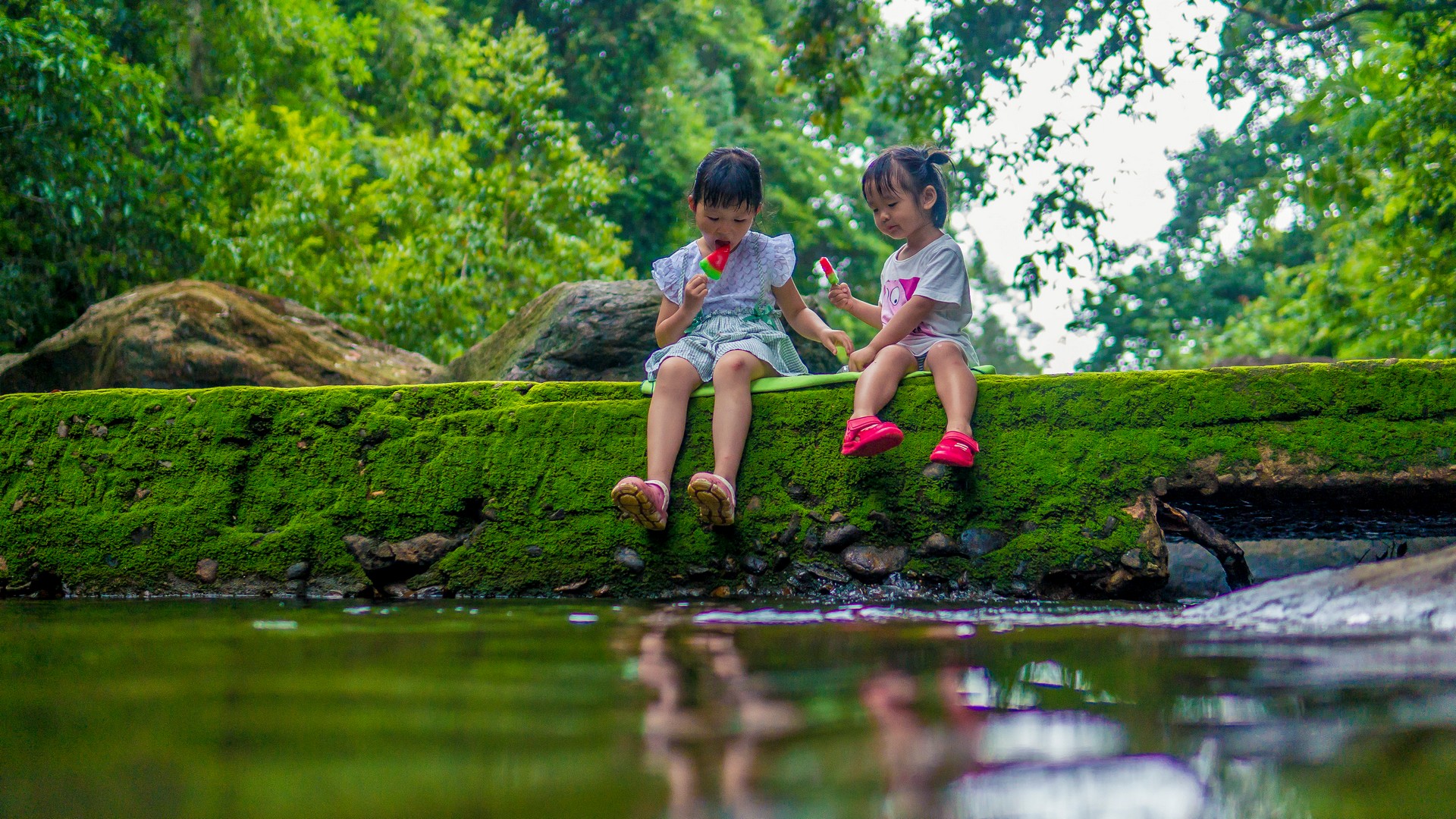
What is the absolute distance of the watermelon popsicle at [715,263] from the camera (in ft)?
13.3


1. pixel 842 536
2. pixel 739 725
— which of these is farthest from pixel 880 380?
A: pixel 739 725

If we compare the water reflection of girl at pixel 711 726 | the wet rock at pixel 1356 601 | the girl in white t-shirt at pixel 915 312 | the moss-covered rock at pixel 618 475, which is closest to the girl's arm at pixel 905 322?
the girl in white t-shirt at pixel 915 312

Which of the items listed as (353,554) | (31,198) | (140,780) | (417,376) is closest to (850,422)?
(353,554)

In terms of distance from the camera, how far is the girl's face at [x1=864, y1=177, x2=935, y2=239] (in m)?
4.22

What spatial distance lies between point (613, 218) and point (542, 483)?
16538 mm

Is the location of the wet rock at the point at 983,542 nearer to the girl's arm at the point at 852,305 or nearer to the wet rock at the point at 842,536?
the wet rock at the point at 842,536

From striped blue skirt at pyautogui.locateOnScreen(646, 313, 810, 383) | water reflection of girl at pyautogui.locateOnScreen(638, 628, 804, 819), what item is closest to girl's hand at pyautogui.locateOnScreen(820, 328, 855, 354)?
striped blue skirt at pyautogui.locateOnScreen(646, 313, 810, 383)

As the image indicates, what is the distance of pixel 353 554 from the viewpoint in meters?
3.86

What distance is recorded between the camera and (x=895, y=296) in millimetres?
A: 4262

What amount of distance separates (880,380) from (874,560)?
2.17ft

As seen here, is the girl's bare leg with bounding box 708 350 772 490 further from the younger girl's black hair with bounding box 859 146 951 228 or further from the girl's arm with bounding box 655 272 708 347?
the younger girl's black hair with bounding box 859 146 951 228

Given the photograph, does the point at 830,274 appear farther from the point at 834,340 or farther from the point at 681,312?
the point at 681,312

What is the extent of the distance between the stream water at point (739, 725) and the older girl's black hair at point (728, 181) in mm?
2247

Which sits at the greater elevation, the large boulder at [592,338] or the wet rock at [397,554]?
the large boulder at [592,338]
